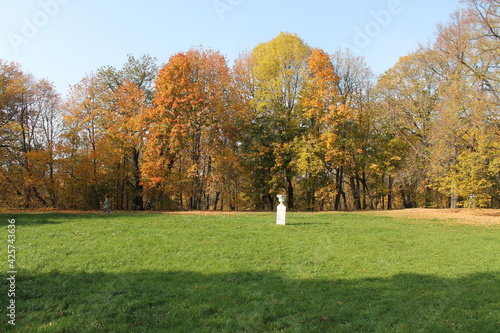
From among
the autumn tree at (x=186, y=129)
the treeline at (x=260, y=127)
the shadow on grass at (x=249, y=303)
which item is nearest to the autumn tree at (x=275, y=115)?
the treeline at (x=260, y=127)

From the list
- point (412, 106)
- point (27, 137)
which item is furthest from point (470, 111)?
point (27, 137)

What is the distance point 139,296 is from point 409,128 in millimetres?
29853

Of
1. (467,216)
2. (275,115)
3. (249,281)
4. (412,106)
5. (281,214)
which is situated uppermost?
(412,106)

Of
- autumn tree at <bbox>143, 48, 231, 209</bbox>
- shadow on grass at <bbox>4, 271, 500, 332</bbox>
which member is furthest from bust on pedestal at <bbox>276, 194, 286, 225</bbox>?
autumn tree at <bbox>143, 48, 231, 209</bbox>

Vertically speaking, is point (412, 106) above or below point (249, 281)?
above

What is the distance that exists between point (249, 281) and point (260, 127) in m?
23.8

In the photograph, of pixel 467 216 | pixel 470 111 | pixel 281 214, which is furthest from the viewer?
pixel 470 111

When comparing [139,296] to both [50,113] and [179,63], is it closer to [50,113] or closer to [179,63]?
[179,63]

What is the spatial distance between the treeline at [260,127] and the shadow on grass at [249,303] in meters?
17.7

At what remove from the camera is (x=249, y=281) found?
7480 millimetres

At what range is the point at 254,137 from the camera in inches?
1177

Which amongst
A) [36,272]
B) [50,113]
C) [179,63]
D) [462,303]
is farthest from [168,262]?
[50,113]
